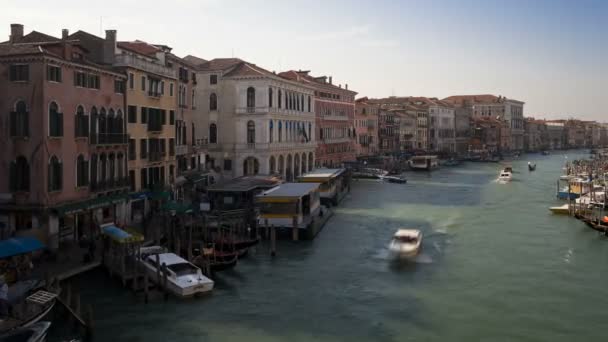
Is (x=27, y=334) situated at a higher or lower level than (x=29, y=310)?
lower

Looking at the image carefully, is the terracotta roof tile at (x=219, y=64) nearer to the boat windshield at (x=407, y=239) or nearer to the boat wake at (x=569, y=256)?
the boat windshield at (x=407, y=239)

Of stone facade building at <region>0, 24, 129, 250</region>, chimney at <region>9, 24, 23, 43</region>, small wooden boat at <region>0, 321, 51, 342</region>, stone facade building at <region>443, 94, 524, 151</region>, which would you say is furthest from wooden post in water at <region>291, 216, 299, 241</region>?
stone facade building at <region>443, 94, 524, 151</region>

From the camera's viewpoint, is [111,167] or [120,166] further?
[120,166]

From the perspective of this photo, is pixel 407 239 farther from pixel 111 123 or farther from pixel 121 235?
pixel 111 123

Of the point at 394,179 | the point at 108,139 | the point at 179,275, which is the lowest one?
the point at 179,275

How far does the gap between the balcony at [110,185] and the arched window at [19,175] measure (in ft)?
9.29

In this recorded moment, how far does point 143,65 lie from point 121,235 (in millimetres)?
10075

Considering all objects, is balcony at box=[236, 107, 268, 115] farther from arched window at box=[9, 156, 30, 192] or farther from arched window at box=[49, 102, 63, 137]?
arched window at box=[9, 156, 30, 192]

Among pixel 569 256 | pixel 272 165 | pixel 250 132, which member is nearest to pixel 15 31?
pixel 250 132

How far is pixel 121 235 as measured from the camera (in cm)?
2073

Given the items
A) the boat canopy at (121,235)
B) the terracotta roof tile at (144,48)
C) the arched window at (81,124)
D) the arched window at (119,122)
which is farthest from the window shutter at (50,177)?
the terracotta roof tile at (144,48)

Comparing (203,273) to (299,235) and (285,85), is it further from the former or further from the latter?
(285,85)

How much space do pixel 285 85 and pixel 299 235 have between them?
19.0m

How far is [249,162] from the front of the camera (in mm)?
42250
